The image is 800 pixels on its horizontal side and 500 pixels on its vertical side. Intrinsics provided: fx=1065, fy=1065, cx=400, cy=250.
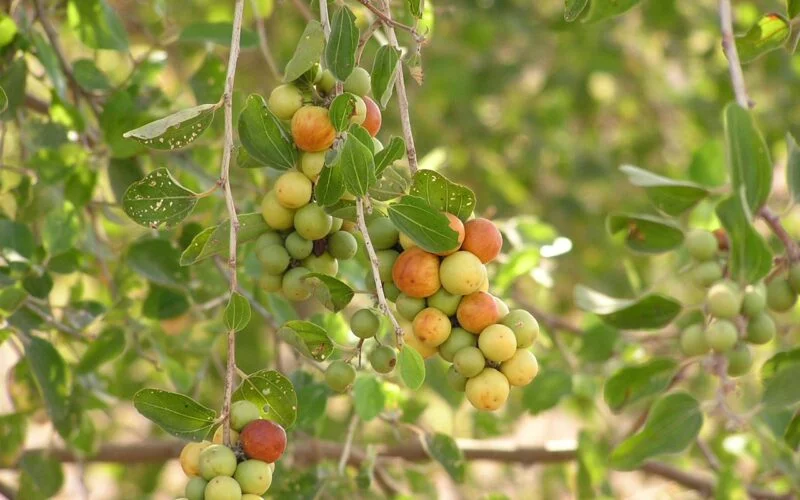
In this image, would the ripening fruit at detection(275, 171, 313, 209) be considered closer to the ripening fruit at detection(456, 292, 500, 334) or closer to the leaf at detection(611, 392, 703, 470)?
the ripening fruit at detection(456, 292, 500, 334)

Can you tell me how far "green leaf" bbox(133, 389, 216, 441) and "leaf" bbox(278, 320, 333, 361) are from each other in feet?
0.34

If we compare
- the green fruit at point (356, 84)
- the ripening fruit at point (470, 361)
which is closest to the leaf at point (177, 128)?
the green fruit at point (356, 84)

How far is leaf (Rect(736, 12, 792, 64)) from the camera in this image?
1.36 metres

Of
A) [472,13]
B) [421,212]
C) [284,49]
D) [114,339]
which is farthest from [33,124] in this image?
[472,13]

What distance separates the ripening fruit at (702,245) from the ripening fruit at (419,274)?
21.2 inches

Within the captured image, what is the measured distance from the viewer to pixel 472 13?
3111 mm

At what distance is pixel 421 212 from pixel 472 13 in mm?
2238

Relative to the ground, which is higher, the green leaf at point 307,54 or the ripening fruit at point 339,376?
the green leaf at point 307,54

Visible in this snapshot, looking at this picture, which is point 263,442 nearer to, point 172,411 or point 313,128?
point 172,411

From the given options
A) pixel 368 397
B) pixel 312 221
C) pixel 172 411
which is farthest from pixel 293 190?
pixel 368 397

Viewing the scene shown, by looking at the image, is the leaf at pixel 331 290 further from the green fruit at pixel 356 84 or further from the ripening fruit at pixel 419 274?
the green fruit at pixel 356 84

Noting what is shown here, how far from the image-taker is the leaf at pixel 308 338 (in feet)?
3.36

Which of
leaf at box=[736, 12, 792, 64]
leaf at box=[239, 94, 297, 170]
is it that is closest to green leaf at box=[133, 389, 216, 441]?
leaf at box=[239, 94, 297, 170]

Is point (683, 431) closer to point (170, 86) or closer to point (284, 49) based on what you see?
point (284, 49)
